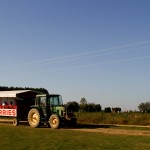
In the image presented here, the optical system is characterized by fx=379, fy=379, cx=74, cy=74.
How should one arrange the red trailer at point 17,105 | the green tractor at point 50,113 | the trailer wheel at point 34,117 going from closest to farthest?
the green tractor at point 50,113
the trailer wheel at point 34,117
the red trailer at point 17,105

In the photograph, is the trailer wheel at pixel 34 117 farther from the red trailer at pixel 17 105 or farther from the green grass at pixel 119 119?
the green grass at pixel 119 119

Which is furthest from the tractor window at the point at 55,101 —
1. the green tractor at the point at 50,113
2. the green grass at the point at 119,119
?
the green grass at the point at 119,119

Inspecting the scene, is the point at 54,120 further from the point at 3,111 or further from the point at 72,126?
the point at 3,111

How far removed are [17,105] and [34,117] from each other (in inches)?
90.4

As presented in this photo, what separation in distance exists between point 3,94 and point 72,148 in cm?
1899

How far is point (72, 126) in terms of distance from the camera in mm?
29484

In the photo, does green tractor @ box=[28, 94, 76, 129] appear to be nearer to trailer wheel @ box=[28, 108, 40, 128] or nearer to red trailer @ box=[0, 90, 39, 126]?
trailer wheel @ box=[28, 108, 40, 128]

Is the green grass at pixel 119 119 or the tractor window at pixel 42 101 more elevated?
the tractor window at pixel 42 101

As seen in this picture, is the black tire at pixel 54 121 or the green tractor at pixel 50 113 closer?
the black tire at pixel 54 121

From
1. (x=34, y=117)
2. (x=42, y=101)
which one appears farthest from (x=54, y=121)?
(x=34, y=117)

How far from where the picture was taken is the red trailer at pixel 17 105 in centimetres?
3189

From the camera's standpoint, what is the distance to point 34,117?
30.4 metres

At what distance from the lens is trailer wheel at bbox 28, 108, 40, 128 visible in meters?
29.7

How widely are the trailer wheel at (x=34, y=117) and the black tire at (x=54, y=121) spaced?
1462 millimetres
